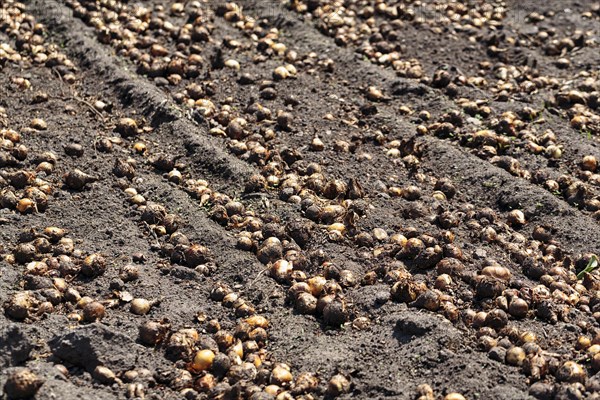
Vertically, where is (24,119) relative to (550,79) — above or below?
below

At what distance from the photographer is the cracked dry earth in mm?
3609

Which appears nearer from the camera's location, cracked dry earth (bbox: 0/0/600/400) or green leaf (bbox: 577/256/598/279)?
cracked dry earth (bbox: 0/0/600/400)

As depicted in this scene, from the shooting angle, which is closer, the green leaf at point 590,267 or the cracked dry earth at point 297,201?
the cracked dry earth at point 297,201

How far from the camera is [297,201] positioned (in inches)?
185

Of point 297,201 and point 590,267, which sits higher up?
point 590,267

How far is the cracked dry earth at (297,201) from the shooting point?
11.8ft

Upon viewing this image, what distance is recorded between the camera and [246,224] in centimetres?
451

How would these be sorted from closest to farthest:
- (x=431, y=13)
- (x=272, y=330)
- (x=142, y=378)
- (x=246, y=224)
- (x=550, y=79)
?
(x=142, y=378) < (x=272, y=330) < (x=246, y=224) < (x=550, y=79) < (x=431, y=13)

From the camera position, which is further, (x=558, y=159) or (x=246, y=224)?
(x=558, y=159)

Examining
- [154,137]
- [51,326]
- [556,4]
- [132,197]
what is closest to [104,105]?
[154,137]

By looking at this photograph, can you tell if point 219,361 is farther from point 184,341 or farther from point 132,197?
point 132,197

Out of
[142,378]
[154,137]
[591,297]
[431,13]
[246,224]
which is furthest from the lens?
[431,13]

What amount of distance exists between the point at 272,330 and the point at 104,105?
2269mm

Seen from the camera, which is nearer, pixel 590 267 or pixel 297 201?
pixel 590 267
